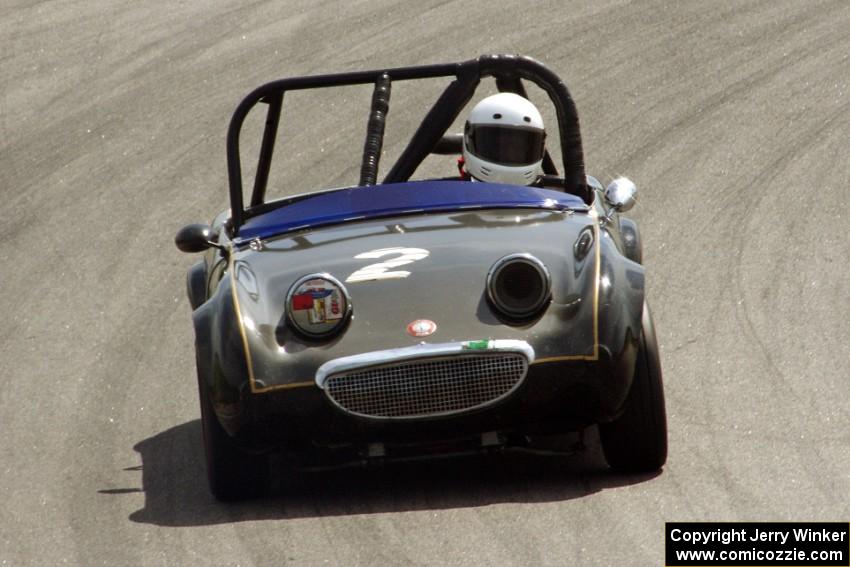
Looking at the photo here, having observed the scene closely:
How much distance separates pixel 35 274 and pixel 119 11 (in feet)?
17.2

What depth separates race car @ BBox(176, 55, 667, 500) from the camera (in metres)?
6.23

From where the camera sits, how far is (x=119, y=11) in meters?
15.6

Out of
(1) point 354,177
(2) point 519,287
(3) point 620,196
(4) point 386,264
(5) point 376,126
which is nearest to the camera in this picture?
(2) point 519,287

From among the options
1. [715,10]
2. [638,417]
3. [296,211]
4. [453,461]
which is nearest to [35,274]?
[296,211]

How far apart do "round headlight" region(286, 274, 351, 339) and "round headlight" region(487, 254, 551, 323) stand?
53cm

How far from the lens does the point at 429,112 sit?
26.7 ft

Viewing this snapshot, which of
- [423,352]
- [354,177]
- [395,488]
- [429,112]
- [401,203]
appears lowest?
[395,488]

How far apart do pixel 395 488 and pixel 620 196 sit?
1.67 m

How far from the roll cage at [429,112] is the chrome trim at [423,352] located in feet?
5.45

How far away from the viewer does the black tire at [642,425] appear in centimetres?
655

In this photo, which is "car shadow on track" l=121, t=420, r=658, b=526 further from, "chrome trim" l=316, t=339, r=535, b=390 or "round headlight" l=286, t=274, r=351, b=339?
"round headlight" l=286, t=274, r=351, b=339

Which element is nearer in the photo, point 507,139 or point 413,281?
point 413,281

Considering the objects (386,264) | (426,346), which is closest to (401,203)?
(386,264)

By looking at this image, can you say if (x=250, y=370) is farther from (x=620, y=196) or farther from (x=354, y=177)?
(x=354, y=177)
